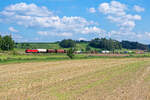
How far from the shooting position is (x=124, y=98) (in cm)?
1359

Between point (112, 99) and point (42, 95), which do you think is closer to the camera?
point (112, 99)

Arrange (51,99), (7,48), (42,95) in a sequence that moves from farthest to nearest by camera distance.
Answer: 1. (7,48)
2. (42,95)
3. (51,99)

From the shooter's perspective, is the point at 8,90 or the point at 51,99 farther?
the point at 8,90

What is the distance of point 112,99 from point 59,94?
3.24 metres

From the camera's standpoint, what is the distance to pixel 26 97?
Result: 44.1 feet

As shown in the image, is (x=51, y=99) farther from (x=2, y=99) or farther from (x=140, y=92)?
(x=140, y=92)

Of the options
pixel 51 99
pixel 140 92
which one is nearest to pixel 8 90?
pixel 51 99

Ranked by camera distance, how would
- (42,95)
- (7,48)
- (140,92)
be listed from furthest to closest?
1. (7,48)
2. (140,92)
3. (42,95)

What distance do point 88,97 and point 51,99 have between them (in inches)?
83.0

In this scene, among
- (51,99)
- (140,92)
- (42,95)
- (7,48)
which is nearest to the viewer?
(51,99)

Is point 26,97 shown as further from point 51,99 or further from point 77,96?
point 77,96

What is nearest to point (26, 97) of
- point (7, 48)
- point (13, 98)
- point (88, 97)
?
point (13, 98)

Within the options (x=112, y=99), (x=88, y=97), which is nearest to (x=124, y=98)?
(x=112, y=99)

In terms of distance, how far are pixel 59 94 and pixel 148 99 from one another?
5.11 metres
